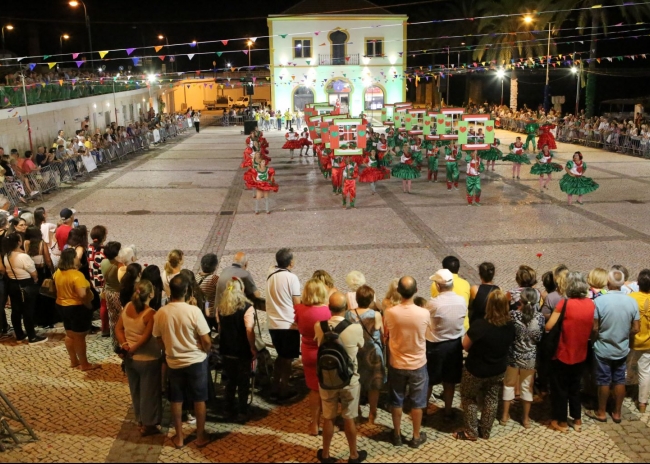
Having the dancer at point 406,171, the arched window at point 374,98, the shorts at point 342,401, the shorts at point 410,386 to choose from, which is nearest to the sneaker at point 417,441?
the shorts at point 410,386

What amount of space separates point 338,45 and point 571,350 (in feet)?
156

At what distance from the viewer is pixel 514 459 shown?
17.6ft

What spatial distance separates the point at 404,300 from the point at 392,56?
47795 mm

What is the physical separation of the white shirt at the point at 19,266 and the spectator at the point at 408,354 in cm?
478

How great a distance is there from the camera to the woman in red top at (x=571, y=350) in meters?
5.73

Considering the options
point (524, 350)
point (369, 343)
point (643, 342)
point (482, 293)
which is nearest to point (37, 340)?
point (369, 343)

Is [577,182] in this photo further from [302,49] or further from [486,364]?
[302,49]

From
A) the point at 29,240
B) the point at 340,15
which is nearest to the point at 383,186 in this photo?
the point at 29,240

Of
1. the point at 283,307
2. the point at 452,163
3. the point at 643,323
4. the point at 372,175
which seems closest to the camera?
the point at 643,323

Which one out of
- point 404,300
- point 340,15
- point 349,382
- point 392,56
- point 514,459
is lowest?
point 514,459

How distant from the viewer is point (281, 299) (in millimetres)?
6289

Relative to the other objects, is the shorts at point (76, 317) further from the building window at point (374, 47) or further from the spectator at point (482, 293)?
the building window at point (374, 47)

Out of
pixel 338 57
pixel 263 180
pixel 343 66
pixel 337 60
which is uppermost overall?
pixel 338 57

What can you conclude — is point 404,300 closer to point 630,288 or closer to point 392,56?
point 630,288
